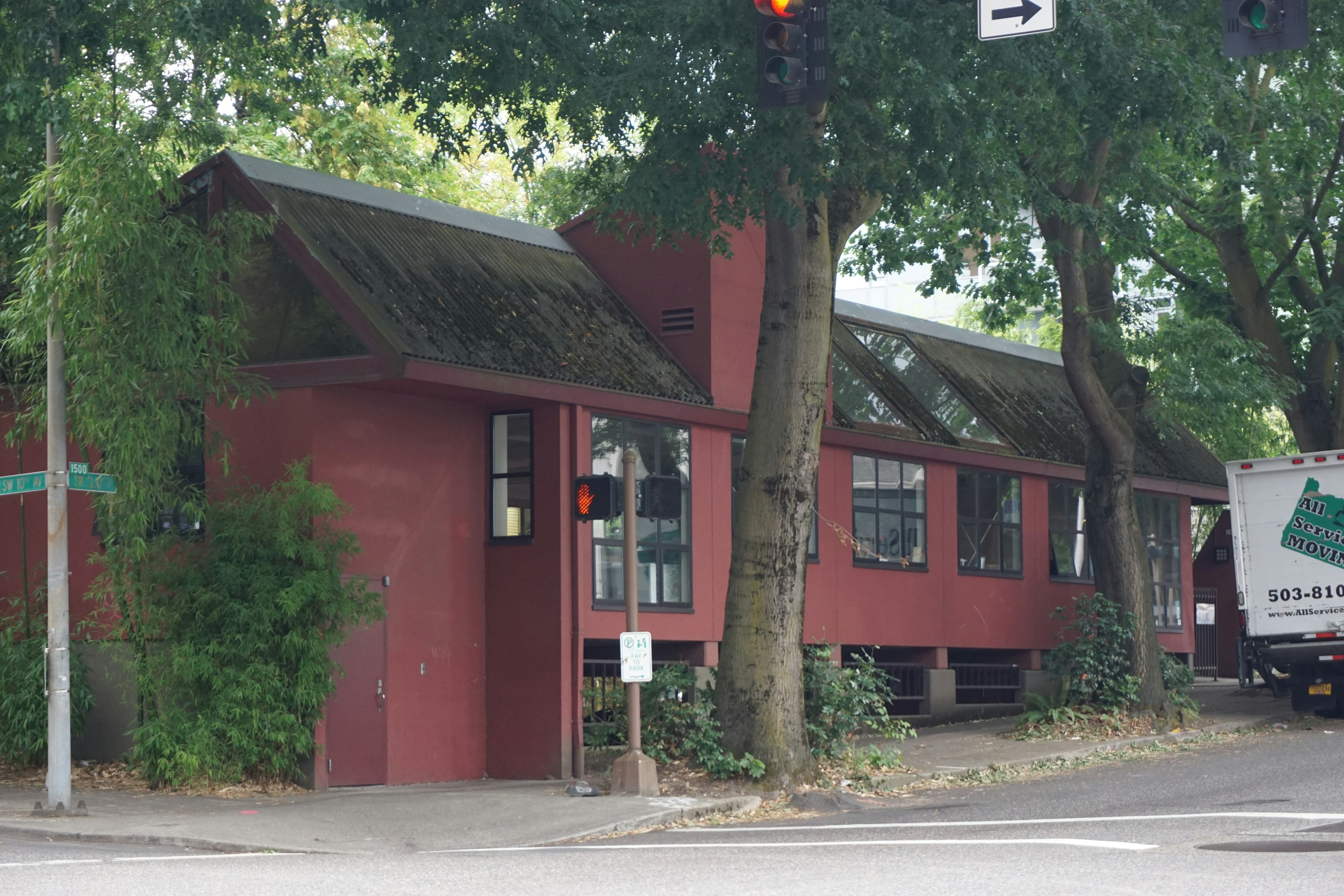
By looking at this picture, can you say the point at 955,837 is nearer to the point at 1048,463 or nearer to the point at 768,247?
the point at 768,247

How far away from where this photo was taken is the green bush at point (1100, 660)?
72.0 ft

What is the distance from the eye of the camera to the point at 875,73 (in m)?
15.1

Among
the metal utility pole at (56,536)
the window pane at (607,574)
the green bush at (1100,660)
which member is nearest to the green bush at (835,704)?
the window pane at (607,574)

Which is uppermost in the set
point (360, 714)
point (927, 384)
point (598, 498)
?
point (927, 384)

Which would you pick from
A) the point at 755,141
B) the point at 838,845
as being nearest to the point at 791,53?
the point at 755,141

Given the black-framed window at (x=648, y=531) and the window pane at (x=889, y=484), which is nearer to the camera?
the black-framed window at (x=648, y=531)

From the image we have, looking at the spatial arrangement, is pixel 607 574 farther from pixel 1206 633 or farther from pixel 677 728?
pixel 1206 633

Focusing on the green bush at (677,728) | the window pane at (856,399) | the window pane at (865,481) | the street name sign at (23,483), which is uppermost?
the window pane at (856,399)

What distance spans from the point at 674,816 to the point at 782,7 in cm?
715

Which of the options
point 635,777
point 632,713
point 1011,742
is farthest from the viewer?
point 1011,742

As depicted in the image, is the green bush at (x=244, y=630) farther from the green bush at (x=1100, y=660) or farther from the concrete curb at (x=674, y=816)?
the green bush at (x=1100, y=660)

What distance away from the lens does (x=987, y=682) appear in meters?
26.4

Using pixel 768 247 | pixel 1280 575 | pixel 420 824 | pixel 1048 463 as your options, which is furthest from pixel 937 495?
pixel 420 824

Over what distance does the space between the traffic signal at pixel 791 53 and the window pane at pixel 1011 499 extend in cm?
1677
